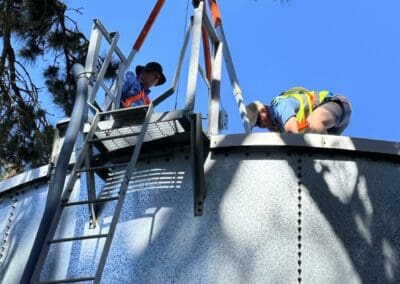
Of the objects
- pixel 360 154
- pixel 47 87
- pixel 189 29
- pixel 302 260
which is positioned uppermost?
pixel 47 87

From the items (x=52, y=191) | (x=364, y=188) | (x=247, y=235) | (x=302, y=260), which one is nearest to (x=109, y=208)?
(x=52, y=191)

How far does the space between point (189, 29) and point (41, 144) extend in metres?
5.76

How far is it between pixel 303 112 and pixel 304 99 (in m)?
0.14

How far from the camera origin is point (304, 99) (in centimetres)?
681

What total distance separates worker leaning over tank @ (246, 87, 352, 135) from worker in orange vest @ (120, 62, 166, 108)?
1046 mm

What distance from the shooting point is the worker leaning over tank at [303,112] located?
21.4 ft

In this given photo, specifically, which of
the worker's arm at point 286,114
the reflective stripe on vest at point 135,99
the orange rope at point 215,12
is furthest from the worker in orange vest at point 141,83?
the worker's arm at point 286,114

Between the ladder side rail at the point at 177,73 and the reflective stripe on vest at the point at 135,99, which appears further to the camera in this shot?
the reflective stripe on vest at the point at 135,99

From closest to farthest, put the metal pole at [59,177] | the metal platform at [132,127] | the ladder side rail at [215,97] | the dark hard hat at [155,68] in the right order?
the metal pole at [59,177] → the metal platform at [132,127] → the ladder side rail at [215,97] → the dark hard hat at [155,68]

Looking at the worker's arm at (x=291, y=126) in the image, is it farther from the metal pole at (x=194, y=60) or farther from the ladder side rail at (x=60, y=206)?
the ladder side rail at (x=60, y=206)

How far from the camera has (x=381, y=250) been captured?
546cm

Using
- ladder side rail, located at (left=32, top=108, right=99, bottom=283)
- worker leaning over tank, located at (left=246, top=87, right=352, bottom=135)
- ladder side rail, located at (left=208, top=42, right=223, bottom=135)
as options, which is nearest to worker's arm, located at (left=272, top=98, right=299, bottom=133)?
worker leaning over tank, located at (left=246, top=87, right=352, bottom=135)

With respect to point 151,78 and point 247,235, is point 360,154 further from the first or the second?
point 151,78

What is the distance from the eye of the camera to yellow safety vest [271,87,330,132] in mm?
6684
